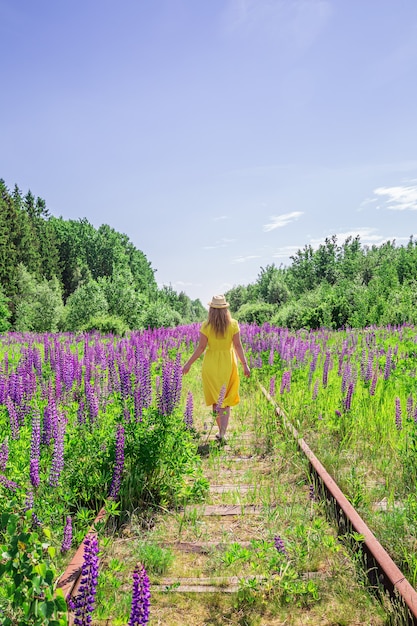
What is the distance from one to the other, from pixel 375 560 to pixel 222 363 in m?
3.47

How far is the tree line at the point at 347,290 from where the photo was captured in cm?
1834

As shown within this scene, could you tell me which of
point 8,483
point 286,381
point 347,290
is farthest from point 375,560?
point 347,290

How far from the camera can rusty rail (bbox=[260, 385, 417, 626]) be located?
2543 millimetres

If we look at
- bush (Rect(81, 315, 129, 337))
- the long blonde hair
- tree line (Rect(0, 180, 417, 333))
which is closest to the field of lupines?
the long blonde hair

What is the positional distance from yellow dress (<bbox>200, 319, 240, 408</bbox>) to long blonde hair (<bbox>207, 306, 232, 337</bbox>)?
0.16 ft

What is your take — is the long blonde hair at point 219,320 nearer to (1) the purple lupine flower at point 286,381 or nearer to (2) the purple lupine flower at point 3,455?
(1) the purple lupine flower at point 286,381

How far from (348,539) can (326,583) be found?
379 mm

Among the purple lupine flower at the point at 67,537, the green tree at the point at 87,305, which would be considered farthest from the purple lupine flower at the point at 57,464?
the green tree at the point at 87,305

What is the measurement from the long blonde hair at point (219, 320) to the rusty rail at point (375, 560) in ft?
7.72

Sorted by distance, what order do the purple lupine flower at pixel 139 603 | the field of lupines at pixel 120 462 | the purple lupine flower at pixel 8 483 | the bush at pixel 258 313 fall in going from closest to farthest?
the purple lupine flower at pixel 139 603
the field of lupines at pixel 120 462
the purple lupine flower at pixel 8 483
the bush at pixel 258 313

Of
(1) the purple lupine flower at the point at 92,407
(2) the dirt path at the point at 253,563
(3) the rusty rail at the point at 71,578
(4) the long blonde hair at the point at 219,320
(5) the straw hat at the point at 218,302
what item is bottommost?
(2) the dirt path at the point at 253,563

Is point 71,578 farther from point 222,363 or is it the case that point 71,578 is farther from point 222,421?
point 222,363

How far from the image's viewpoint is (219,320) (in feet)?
20.1

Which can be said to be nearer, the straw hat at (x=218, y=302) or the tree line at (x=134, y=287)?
the straw hat at (x=218, y=302)
